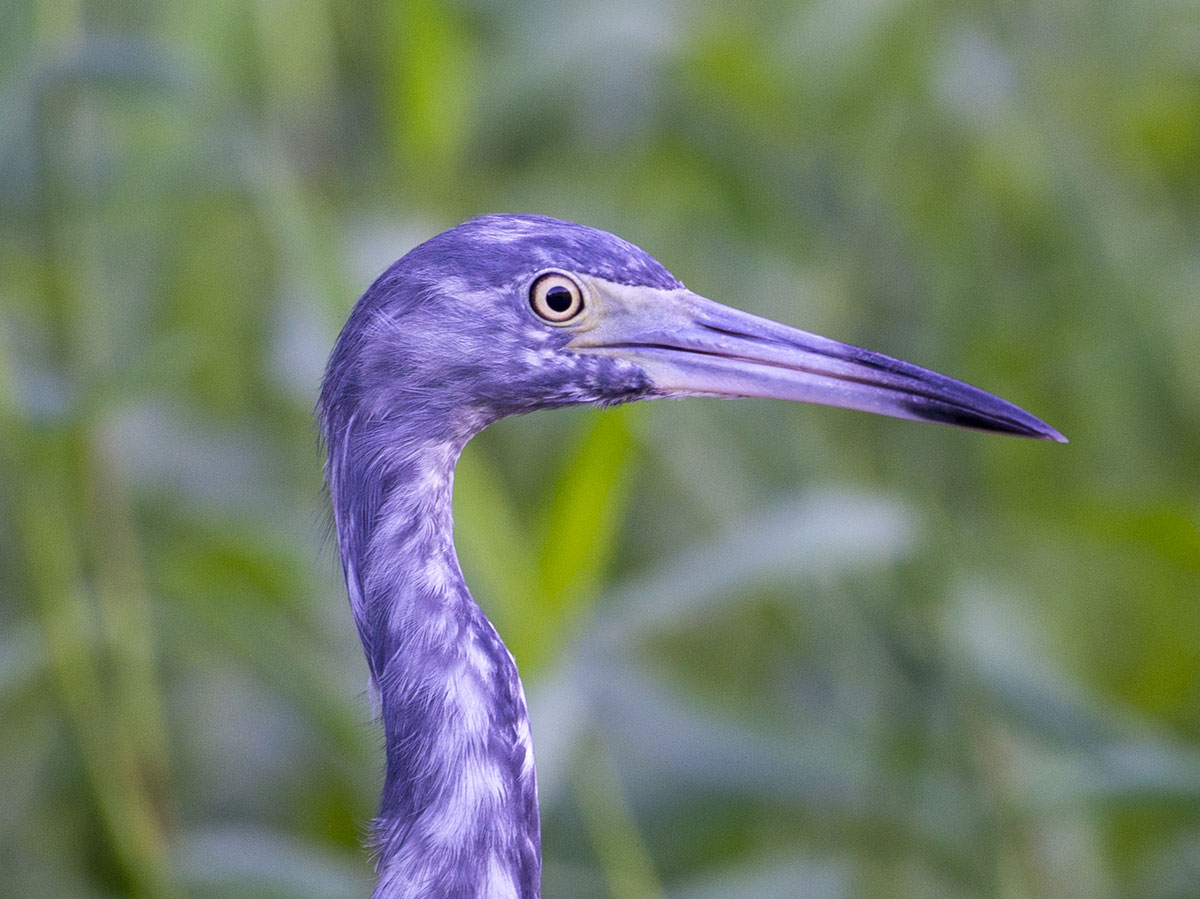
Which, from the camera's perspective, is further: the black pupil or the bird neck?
the black pupil

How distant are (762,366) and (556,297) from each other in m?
0.27

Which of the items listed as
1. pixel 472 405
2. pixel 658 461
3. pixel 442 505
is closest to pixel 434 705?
pixel 442 505

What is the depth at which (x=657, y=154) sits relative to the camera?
4.10 meters

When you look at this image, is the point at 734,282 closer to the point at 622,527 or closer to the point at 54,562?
the point at 622,527

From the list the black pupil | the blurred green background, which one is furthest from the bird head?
the blurred green background

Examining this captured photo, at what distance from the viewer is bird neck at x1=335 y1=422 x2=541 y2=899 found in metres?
1.70

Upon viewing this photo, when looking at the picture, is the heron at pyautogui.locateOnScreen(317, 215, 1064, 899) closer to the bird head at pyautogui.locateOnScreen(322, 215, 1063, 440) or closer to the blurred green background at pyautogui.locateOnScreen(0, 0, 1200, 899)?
the bird head at pyautogui.locateOnScreen(322, 215, 1063, 440)

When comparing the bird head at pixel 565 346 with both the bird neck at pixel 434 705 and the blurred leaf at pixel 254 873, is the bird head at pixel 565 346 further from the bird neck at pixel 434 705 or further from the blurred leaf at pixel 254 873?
the blurred leaf at pixel 254 873

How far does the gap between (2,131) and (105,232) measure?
3.21 ft

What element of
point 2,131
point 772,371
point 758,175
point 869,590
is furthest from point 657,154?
point 772,371

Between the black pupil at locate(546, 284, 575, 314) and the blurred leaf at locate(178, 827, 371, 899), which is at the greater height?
the black pupil at locate(546, 284, 575, 314)

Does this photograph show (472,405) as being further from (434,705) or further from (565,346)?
(434,705)

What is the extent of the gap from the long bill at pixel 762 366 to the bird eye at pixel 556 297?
0.10 ft

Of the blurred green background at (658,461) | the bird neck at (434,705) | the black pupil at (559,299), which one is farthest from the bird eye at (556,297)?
the blurred green background at (658,461)
